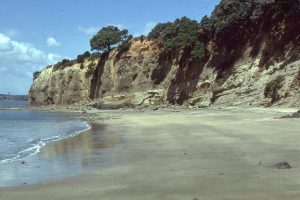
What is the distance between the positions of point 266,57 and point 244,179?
37.0 meters

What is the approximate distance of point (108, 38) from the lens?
76125mm

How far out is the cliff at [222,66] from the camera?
1618 inches

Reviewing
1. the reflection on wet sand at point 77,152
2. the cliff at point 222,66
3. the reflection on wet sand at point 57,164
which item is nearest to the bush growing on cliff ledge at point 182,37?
the cliff at point 222,66

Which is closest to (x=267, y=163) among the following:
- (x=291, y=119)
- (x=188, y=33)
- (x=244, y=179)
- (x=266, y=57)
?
(x=244, y=179)

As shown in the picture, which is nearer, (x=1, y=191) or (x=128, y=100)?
(x=1, y=191)

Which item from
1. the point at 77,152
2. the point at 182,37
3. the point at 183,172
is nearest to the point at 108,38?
the point at 182,37

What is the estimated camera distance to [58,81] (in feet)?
289

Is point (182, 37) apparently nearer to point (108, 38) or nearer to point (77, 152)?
point (108, 38)

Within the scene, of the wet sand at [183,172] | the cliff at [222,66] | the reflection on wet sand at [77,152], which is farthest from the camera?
the cliff at [222,66]

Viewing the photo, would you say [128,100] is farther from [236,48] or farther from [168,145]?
[168,145]

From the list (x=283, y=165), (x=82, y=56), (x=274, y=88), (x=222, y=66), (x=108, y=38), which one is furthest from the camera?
(x=82, y=56)

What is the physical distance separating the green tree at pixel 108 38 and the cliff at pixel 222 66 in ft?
6.00

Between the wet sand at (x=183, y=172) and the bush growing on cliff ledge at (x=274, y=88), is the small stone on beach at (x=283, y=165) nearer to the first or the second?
the wet sand at (x=183, y=172)

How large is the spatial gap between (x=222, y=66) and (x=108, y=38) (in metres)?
28.9
